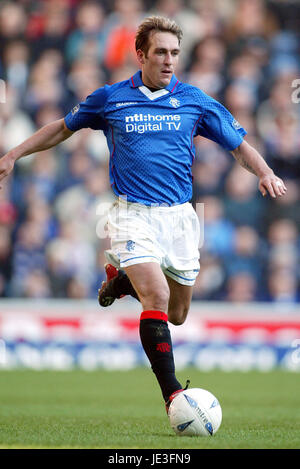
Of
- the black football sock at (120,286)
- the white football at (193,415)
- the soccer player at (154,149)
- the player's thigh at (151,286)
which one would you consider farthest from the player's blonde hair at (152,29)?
the white football at (193,415)

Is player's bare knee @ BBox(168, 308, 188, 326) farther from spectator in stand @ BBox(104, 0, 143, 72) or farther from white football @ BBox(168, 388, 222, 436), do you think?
spectator in stand @ BBox(104, 0, 143, 72)

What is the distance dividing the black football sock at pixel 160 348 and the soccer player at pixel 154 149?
19 cm

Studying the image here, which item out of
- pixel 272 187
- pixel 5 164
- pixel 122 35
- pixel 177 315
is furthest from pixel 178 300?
pixel 122 35

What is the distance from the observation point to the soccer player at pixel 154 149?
229 inches

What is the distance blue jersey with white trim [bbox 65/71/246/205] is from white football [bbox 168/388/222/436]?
1.41m

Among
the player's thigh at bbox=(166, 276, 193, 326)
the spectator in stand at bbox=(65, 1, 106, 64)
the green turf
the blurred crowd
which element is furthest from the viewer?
the spectator in stand at bbox=(65, 1, 106, 64)

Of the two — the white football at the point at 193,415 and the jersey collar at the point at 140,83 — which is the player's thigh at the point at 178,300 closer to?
the white football at the point at 193,415

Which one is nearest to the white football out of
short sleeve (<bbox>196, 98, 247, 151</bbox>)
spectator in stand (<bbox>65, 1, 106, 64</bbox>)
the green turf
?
the green turf

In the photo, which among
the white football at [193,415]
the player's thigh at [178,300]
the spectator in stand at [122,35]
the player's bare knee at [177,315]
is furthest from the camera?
the spectator in stand at [122,35]

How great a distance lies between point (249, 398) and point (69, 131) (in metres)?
3.93

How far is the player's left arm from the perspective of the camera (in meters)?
5.61

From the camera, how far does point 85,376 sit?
11180 millimetres
